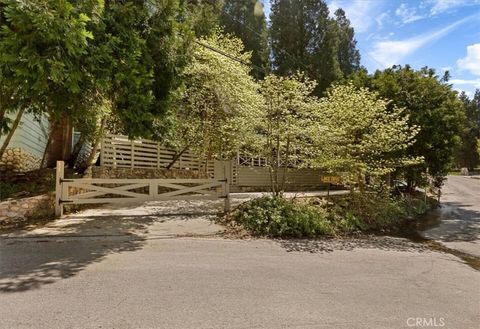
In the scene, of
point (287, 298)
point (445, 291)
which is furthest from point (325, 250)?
point (287, 298)

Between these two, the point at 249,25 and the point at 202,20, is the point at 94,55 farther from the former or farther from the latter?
the point at 249,25

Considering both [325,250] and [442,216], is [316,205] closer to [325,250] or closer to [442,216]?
[325,250]

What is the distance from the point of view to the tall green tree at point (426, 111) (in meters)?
15.5

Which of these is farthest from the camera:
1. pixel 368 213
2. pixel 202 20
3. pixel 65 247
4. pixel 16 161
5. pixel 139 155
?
pixel 202 20

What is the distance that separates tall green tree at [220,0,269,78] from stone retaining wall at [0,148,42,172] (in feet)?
60.4

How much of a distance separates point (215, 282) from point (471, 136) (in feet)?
212

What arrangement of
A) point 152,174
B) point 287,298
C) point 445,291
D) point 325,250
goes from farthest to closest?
1. point 152,174
2. point 325,250
3. point 445,291
4. point 287,298

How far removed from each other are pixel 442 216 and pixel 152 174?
38.3 feet

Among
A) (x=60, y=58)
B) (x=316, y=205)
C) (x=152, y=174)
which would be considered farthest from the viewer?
(x=152, y=174)

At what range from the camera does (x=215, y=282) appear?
5066 millimetres

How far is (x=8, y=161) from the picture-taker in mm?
11484

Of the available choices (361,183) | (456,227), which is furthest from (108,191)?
(456,227)

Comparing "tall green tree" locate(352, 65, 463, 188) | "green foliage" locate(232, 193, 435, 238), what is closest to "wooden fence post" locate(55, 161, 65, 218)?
"green foliage" locate(232, 193, 435, 238)

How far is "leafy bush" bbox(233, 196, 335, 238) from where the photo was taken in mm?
8703
